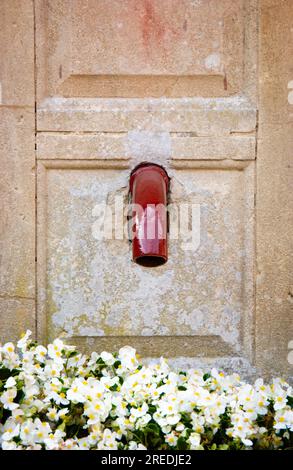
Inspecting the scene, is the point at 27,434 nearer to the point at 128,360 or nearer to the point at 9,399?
the point at 9,399

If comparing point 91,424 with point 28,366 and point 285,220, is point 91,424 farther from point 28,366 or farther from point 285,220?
point 285,220

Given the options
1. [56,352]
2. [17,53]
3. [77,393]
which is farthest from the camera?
[17,53]

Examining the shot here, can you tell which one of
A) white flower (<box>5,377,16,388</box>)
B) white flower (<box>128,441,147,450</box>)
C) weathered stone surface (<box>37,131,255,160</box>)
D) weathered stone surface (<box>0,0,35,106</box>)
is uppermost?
weathered stone surface (<box>0,0,35,106</box>)

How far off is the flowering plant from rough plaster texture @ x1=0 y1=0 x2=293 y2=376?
53 centimetres

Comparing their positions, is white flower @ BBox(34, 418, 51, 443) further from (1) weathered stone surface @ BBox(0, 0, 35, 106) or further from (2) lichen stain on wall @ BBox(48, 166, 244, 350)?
(1) weathered stone surface @ BBox(0, 0, 35, 106)

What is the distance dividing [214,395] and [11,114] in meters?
1.39

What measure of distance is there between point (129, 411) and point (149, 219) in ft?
2.10

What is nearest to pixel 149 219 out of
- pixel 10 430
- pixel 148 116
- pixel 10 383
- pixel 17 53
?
pixel 148 116

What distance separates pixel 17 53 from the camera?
104 inches

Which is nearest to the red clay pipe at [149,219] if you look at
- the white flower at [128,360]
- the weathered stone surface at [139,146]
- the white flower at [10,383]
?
the weathered stone surface at [139,146]

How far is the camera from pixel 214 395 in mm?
2055

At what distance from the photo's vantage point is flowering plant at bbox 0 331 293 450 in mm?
1954

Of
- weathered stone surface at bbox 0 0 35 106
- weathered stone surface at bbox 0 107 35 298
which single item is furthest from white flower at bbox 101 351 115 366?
weathered stone surface at bbox 0 0 35 106

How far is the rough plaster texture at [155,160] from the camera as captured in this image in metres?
2.65
